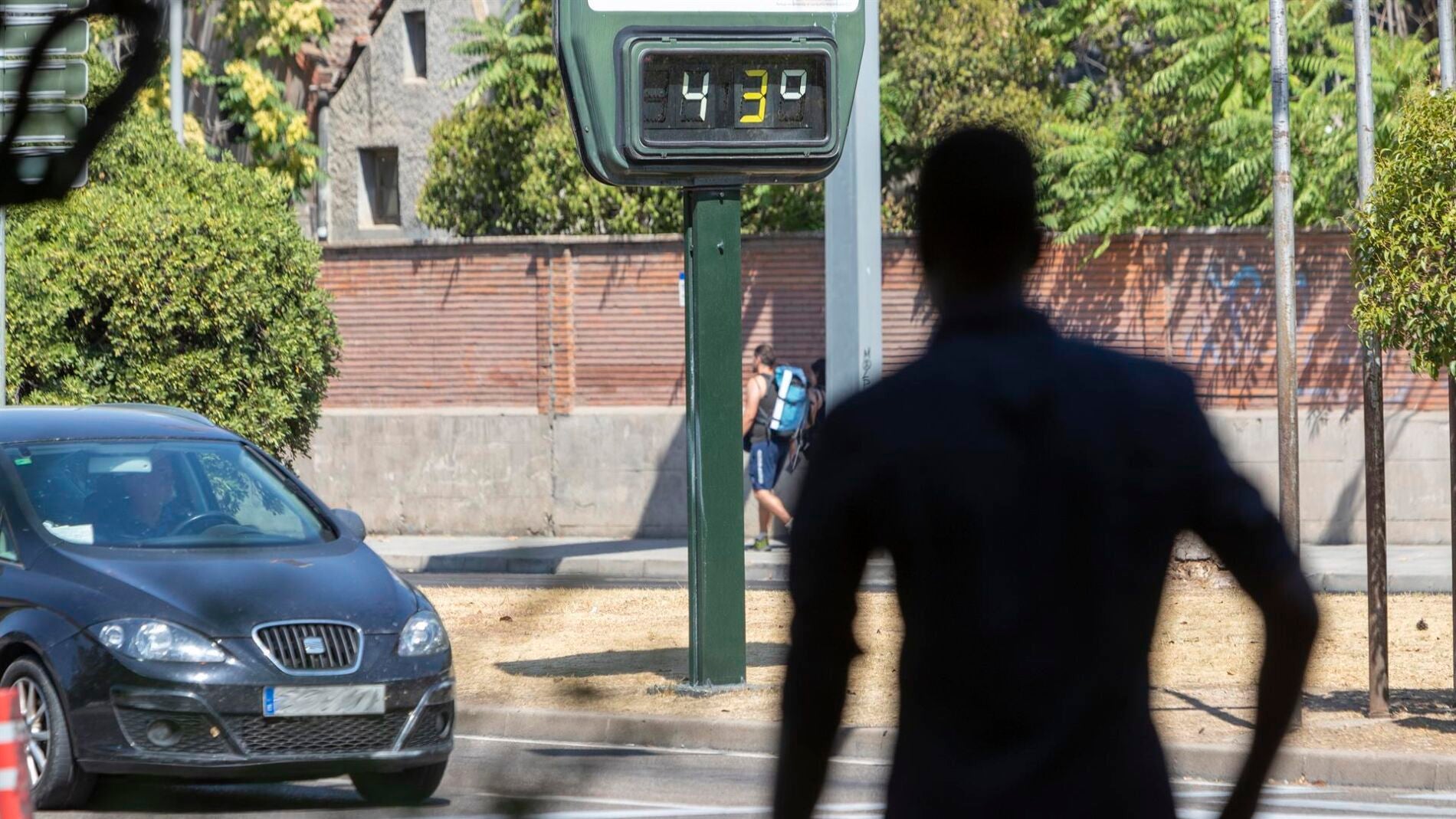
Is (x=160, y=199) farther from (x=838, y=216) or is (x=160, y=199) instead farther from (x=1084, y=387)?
(x=1084, y=387)

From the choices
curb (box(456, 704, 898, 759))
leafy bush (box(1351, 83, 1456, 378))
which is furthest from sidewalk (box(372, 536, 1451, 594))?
curb (box(456, 704, 898, 759))

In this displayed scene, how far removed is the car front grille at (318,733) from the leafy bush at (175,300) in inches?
386

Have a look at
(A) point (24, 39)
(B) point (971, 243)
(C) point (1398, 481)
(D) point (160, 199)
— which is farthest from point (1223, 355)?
(A) point (24, 39)

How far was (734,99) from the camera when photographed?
1004 centimetres

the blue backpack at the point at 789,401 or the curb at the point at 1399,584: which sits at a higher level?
the blue backpack at the point at 789,401

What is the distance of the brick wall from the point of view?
65.9 feet

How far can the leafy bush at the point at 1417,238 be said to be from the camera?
28.8 ft

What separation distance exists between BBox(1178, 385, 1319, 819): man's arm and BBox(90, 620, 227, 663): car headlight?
5.06m

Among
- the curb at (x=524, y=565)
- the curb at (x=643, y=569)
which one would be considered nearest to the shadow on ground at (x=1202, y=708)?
the curb at (x=643, y=569)

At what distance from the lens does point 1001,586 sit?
2.32m

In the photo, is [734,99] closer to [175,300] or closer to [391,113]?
[175,300]

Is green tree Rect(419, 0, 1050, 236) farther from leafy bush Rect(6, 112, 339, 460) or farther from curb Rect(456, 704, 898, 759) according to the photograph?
curb Rect(456, 704, 898, 759)

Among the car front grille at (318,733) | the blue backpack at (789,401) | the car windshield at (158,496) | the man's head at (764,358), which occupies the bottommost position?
the blue backpack at (789,401)

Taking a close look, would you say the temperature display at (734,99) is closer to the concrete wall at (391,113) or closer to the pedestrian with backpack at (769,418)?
the pedestrian with backpack at (769,418)
